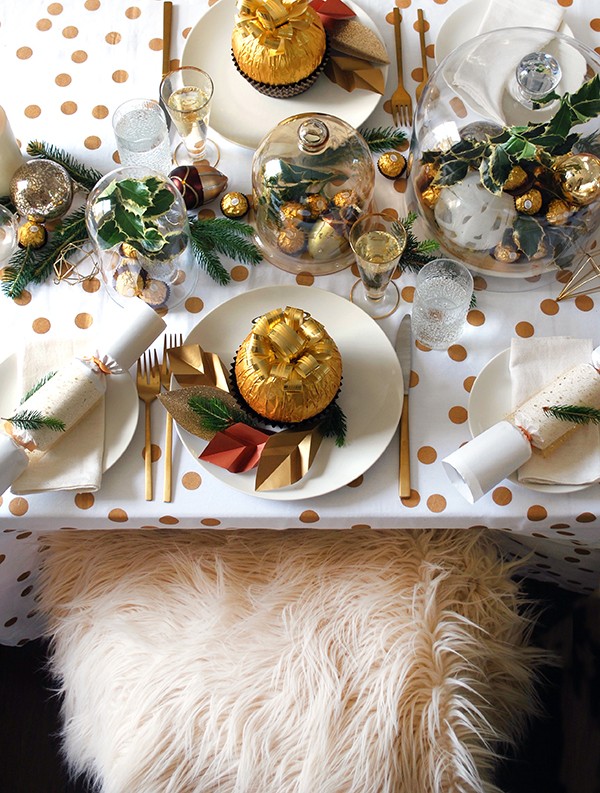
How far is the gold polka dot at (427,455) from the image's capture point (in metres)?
0.90

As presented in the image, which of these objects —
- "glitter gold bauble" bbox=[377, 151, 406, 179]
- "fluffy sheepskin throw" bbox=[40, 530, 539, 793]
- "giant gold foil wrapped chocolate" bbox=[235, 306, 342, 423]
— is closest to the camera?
"giant gold foil wrapped chocolate" bbox=[235, 306, 342, 423]

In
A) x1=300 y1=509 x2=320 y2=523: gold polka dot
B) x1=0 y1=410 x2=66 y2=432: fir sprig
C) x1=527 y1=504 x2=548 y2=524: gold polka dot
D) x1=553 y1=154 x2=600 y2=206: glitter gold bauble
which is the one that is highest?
x1=553 y1=154 x2=600 y2=206: glitter gold bauble

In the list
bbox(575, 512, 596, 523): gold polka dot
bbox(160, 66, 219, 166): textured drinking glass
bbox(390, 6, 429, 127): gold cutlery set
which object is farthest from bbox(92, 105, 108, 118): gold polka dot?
bbox(575, 512, 596, 523): gold polka dot

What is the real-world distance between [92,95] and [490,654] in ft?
3.41

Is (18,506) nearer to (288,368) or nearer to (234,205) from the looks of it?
(288,368)

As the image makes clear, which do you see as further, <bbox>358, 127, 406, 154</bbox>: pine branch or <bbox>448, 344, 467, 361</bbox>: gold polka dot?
<bbox>358, 127, 406, 154</bbox>: pine branch

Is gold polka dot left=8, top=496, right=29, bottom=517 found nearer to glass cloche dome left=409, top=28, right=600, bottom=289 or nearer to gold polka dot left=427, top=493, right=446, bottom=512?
gold polka dot left=427, top=493, right=446, bottom=512

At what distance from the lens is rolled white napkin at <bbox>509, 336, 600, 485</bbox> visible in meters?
0.87

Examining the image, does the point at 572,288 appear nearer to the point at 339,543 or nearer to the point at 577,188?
the point at 577,188

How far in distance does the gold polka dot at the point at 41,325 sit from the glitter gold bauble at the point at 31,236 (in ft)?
0.36

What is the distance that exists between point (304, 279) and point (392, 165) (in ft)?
0.74

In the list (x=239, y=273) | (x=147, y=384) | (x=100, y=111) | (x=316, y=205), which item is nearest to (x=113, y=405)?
(x=147, y=384)

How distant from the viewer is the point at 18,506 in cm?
87

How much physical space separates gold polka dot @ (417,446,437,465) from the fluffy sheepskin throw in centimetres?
18
